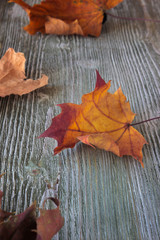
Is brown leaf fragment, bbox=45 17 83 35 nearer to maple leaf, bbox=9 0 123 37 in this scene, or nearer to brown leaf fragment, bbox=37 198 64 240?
maple leaf, bbox=9 0 123 37

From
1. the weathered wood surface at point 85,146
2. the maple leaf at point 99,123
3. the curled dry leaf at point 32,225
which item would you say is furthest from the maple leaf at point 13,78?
the curled dry leaf at point 32,225

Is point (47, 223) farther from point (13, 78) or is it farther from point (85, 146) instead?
point (13, 78)

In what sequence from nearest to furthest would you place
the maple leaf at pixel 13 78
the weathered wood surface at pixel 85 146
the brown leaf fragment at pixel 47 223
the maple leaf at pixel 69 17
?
the brown leaf fragment at pixel 47 223, the weathered wood surface at pixel 85 146, the maple leaf at pixel 13 78, the maple leaf at pixel 69 17

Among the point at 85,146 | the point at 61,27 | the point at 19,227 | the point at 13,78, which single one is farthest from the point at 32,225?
the point at 61,27

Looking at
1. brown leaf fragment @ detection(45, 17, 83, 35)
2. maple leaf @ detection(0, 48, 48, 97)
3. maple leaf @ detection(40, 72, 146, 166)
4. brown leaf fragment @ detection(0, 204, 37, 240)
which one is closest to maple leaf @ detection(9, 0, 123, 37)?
brown leaf fragment @ detection(45, 17, 83, 35)

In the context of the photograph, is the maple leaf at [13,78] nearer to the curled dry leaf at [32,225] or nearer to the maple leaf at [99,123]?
the maple leaf at [99,123]

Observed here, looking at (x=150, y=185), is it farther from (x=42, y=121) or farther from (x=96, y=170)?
(x=42, y=121)
